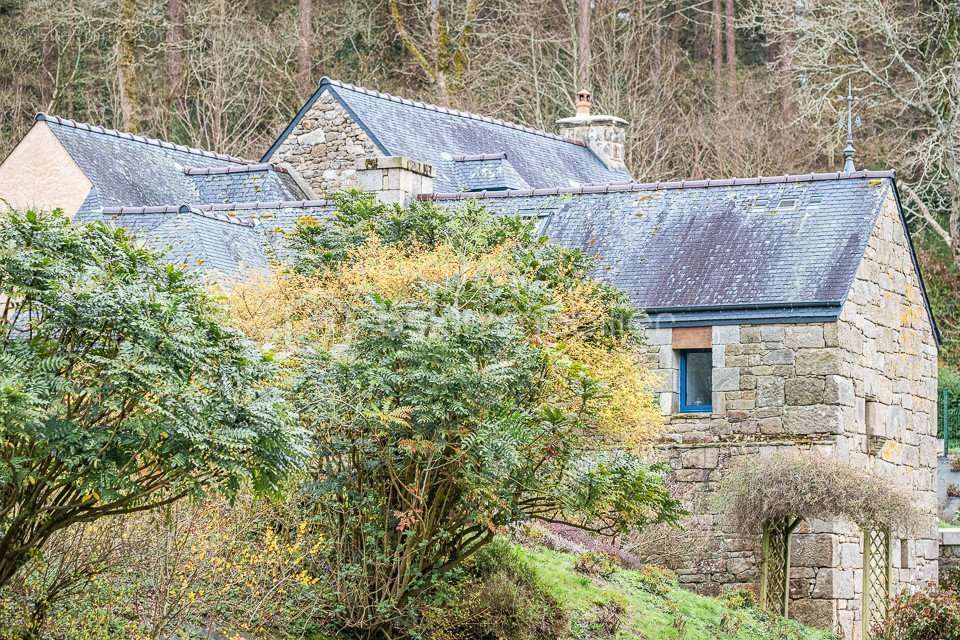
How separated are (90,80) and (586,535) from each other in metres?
22.8

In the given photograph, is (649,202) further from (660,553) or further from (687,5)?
(687,5)

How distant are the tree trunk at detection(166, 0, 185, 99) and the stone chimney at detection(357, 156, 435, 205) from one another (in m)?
15.6

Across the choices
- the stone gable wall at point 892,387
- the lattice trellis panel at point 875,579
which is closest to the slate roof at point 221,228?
the stone gable wall at point 892,387

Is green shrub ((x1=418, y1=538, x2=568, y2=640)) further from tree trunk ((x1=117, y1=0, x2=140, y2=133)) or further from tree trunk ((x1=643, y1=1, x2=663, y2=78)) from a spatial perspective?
tree trunk ((x1=643, y1=1, x2=663, y2=78))

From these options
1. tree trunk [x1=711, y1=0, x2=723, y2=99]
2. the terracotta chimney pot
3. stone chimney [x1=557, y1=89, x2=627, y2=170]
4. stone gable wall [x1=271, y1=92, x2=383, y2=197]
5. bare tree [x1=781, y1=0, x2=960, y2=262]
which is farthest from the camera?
tree trunk [x1=711, y1=0, x2=723, y2=99]

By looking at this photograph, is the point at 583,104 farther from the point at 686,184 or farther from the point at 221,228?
the point at 221,228

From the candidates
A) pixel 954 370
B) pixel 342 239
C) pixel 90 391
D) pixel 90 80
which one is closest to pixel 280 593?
pixel 90 391

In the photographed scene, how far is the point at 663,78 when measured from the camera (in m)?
39.8

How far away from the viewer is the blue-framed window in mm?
20719

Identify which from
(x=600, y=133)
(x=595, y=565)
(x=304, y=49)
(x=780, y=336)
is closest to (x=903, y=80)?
(x=600, y=133)

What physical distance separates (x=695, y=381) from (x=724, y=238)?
1947mm

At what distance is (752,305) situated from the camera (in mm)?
20203

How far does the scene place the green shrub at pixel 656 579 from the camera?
18594 millimetres

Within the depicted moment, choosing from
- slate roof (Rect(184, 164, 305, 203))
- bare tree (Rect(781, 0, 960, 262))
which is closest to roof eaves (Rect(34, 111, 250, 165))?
slate roof (Rect(184, 164, 305, 203))
